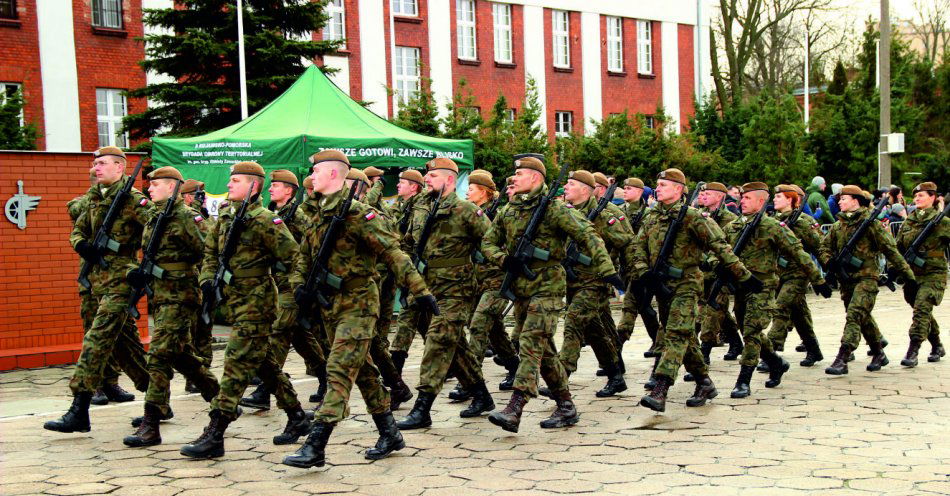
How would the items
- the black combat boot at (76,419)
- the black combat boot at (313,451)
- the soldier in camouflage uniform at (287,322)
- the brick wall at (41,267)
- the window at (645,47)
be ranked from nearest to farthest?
the black combat boot at (313,451) → the soldier in camouflage uniform at (287,322) → the black combat boot at (76,419) → the brick wall at (41,267) → the window at (645,47)

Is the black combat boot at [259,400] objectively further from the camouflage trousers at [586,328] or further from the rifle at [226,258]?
the camouflage trousers at [586,328]

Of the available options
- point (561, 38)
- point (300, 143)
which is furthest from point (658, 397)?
point (561, 38)

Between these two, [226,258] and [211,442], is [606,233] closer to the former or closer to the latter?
[226,258]

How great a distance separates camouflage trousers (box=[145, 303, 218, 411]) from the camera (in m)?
7.41

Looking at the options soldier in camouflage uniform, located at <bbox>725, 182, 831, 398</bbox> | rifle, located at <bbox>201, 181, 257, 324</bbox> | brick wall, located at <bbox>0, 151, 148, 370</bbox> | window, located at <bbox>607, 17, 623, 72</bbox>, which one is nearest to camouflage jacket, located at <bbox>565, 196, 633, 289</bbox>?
soldier in camouflage uniform, located at <bbox>725, 182, 831, 398</bbox>

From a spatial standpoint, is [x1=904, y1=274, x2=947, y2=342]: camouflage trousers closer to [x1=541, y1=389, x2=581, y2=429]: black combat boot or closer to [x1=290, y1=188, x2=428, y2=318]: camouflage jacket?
[x1=541, y1=389, x2=581, y2=429]: black combat boot

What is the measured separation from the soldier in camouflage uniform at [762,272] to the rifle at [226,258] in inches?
171

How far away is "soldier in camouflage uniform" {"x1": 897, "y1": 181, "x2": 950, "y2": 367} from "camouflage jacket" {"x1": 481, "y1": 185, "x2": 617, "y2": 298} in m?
4.60

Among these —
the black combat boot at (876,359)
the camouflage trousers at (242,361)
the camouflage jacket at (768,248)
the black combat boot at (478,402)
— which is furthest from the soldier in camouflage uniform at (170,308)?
the black combat boot at (876,359)

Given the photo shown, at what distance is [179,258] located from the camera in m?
7.69

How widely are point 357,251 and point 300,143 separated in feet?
24.6

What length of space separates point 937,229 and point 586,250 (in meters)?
5.07

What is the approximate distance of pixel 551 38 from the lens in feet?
117

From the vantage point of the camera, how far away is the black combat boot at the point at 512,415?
7422 millimetres
